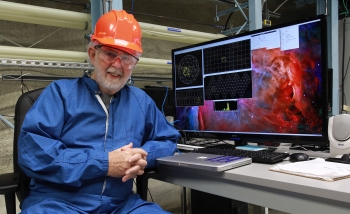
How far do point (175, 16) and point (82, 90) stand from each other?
1978 millimetres

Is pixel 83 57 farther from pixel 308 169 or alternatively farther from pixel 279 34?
pixel 308 169

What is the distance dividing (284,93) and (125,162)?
0.75 metres

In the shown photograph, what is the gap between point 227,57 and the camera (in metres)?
1.49

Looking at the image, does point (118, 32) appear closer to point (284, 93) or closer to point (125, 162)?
point (125, 162)

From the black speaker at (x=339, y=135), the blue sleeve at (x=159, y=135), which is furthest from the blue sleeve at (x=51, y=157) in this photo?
the black speaker at (x=339, y=135)

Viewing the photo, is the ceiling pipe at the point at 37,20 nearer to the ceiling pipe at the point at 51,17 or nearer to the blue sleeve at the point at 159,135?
the ceiling pipe at the point at 51,17

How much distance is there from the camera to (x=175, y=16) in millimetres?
3008

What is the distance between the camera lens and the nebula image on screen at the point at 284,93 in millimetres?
1170

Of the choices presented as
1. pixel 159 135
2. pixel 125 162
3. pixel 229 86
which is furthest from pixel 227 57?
pixel 125 162

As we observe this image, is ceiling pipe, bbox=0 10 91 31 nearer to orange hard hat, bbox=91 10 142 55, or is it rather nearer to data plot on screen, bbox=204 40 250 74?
orange hard hat, bbox=91 10 142 55

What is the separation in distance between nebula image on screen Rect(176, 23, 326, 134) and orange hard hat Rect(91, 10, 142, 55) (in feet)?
1.90

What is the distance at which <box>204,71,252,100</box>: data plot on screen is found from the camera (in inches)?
55.4

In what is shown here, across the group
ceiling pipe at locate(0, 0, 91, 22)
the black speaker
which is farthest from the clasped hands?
ceiling pipe at locate(0, 0, 91, 22)

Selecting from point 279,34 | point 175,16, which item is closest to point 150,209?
point 279,34
